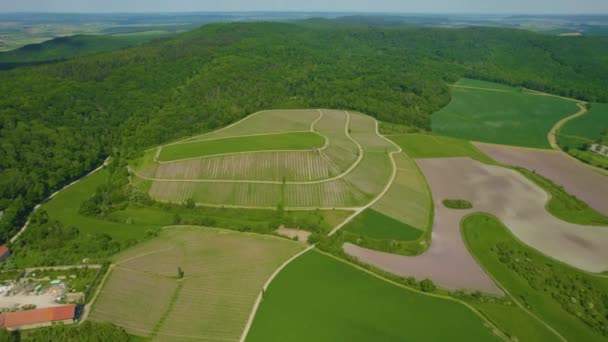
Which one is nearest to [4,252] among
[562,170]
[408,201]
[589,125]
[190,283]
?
[190,283]

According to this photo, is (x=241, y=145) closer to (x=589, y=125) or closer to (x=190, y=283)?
(x=190, y=283)

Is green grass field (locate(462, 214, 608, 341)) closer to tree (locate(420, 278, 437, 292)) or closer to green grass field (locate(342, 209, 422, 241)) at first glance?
green grass field (locate(342, 209, 422, 241))

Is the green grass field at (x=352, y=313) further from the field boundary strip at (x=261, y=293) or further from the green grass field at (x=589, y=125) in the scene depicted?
the green grass field at (x=589, y=125)

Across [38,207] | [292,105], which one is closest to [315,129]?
[292,105]

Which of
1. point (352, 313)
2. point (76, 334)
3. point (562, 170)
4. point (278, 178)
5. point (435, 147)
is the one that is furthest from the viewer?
point (435, 147)

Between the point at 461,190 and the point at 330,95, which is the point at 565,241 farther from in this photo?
the point at 330,95

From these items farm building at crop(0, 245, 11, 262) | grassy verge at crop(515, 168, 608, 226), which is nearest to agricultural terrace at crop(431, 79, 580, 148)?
grassy verge at crop(515, 168, 608, 226)

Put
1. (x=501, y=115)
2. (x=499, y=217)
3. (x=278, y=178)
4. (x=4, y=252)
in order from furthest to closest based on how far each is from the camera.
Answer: (x=501, y=115)
(x=278, y=178)
(x=499, y=217)
(x=4, y=252)
